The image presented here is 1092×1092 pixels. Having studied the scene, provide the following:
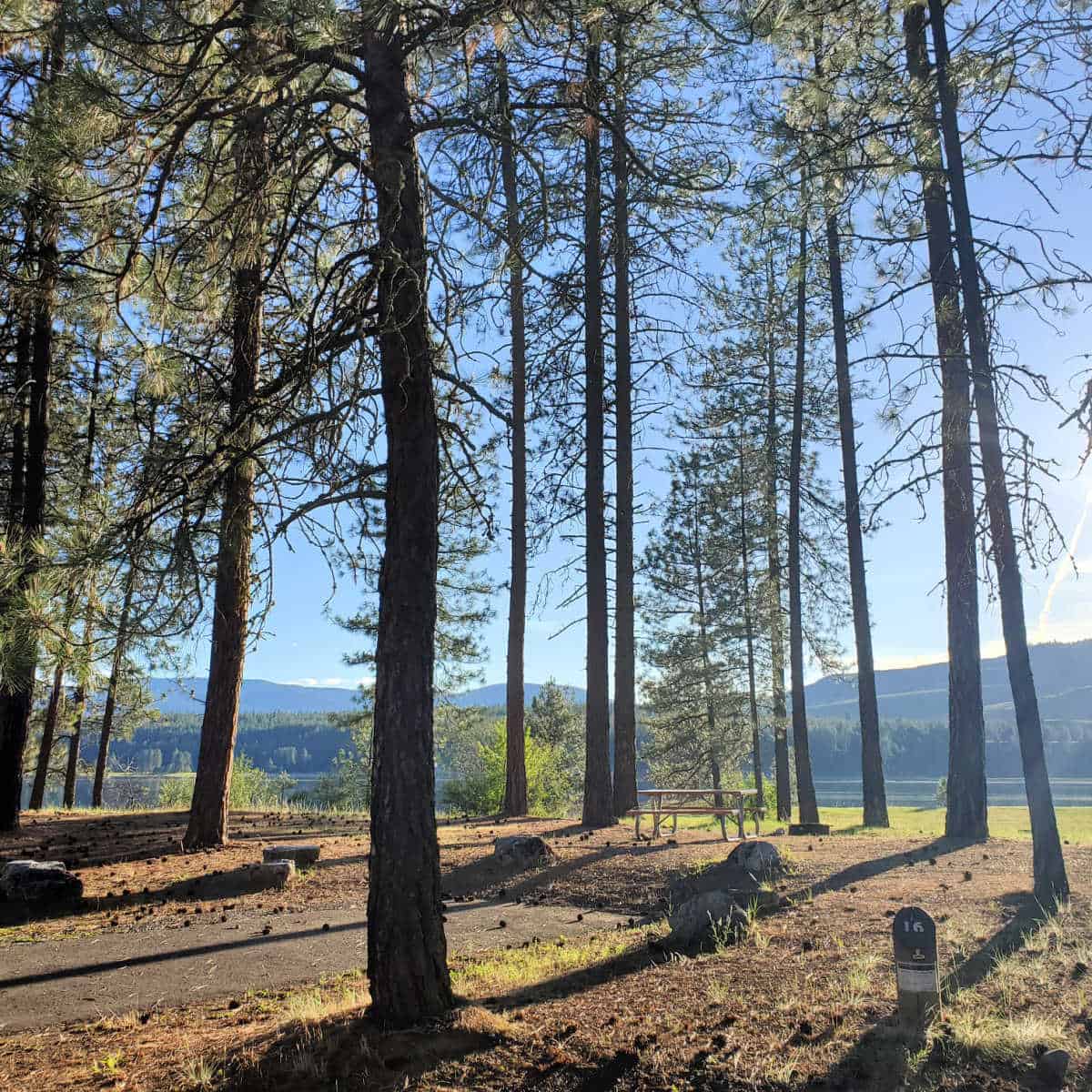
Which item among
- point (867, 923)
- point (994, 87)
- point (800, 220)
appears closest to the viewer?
point (867, 923)

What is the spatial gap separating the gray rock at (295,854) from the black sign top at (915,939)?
781cm

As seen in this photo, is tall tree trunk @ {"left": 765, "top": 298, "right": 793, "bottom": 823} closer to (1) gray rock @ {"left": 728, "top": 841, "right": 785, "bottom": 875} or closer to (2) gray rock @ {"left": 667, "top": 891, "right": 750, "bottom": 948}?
(1) gray rock @ {"left": 728, "top": 841, "right": 785, "bottom": 875}

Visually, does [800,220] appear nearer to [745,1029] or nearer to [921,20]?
[921,20]

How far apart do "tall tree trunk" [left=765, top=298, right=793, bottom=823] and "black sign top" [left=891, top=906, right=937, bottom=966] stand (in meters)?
13.6

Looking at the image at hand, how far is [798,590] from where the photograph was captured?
18.4m

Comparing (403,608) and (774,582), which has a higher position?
(774,582)

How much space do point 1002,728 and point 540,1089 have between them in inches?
5430

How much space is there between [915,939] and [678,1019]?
1.32 metres


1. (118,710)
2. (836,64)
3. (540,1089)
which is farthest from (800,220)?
(118,710)

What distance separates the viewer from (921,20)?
11016 millimetres

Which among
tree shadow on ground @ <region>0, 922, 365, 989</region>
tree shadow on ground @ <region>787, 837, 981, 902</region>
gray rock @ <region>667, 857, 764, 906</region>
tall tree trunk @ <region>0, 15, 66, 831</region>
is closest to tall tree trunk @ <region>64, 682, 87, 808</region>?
tall tree trunk @ <region>0, 15, 66, 831</region>

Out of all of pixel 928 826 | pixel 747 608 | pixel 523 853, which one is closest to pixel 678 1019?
pixel 523 853

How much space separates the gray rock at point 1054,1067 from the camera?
3828mm

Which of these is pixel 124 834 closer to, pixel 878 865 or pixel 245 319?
pixel 245 319
